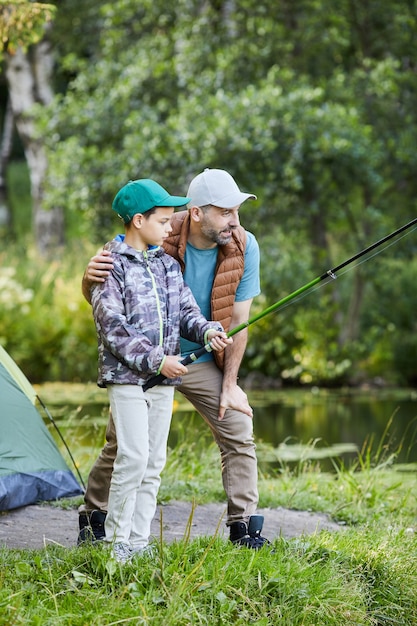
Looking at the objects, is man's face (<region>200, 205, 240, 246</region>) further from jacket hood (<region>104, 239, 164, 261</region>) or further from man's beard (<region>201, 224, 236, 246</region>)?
jacket hood (<region>104, 239, 164, 261</region>)

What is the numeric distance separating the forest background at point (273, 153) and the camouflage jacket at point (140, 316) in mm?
7516

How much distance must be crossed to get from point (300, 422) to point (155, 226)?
20.8 feet

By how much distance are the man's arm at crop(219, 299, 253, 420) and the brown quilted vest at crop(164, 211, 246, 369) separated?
51 mm

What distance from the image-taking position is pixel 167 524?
15.7ft

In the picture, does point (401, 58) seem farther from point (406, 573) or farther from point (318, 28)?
point (406, 573)

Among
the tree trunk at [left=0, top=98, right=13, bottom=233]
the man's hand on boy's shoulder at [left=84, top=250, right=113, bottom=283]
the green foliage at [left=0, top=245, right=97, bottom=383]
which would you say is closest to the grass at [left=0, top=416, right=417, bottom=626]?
the man's hand on boy's shoulder at [left=84, top=250, right=113, bottom=283]

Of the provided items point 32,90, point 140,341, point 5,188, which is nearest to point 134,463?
point 140,341

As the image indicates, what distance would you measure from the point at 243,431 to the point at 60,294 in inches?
368

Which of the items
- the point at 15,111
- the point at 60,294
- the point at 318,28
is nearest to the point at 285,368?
the point at 60,294

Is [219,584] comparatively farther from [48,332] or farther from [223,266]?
[48,332]

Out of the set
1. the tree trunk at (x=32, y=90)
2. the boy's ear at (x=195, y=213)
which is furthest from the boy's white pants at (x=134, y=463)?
the tree trunk at (x=32, y=90)

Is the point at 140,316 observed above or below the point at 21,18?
below

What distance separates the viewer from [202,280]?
13.7ft

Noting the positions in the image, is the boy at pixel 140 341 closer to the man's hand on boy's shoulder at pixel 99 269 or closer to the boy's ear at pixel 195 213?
the man's hand on boy's shoulder at pixel 99 269
